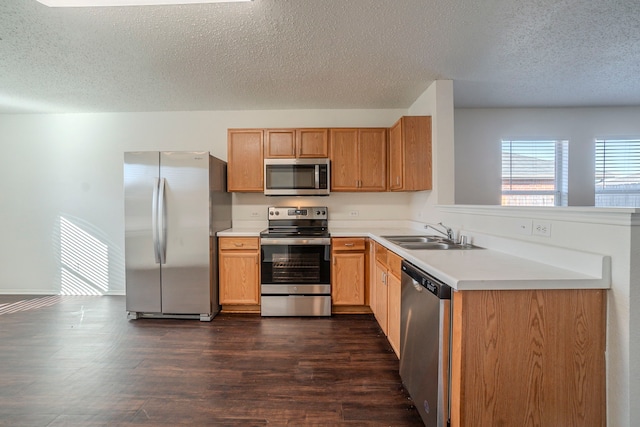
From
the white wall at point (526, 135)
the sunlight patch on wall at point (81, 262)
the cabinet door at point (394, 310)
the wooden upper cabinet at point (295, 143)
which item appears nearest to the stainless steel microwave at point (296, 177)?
the wooden upper cabinet at point (295, 143)

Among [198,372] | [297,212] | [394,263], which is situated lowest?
[198,372]

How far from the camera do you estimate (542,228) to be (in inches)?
61.2

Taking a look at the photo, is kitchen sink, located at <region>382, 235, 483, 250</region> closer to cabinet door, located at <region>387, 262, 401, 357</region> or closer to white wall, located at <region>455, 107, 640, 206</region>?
cabinet door, located at <region>387, 262, 401, 357</region>

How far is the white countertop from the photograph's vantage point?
1.17 m

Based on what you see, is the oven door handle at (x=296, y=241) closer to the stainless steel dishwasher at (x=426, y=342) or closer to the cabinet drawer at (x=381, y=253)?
the cabinet drawer at (x=381, y=253)

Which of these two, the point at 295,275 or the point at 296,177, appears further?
the point at 296,177

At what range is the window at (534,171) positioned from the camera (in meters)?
3.91

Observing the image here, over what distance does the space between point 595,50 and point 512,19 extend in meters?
1.06

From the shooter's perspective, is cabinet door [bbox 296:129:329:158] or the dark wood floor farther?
cabinet door [bbox 296:129:329:158]

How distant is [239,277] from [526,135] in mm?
4299

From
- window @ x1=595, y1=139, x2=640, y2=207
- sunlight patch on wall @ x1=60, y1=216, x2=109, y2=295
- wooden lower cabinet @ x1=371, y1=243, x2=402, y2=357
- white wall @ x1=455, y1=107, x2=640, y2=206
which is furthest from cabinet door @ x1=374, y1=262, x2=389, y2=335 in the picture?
sunlight patch on wall @ x1=60, y1=216, x2=109, y2=295

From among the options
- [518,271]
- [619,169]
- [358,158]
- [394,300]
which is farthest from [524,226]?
[619,169]

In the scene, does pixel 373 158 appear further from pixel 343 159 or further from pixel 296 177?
pixel 296 177

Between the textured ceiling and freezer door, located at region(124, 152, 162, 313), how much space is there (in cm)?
91
